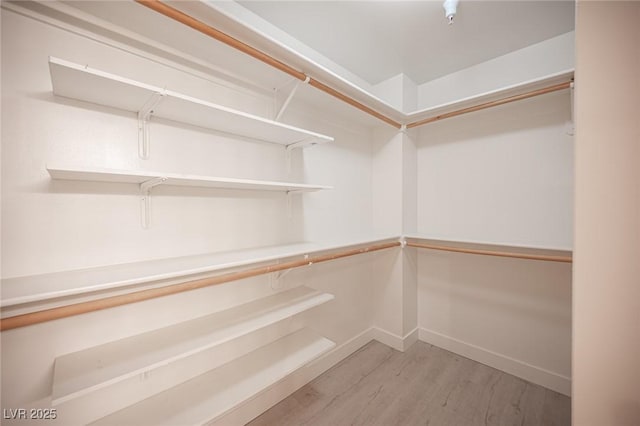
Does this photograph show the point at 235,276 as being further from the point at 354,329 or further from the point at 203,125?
the point at 354,329

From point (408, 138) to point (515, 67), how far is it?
93cm

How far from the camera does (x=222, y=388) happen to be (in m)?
1.27

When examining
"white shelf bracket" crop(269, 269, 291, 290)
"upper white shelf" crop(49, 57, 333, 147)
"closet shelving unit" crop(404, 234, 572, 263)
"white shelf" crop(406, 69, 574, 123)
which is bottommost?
"white shelf bracket" crop(269, 269, 291, 290)

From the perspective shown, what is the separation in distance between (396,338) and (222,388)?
1.66m

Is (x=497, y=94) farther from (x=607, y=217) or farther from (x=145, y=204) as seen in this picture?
(x=145, y=204)

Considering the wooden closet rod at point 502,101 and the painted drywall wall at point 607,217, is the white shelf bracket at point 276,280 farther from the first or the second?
the wooden closet rod at point 502,101

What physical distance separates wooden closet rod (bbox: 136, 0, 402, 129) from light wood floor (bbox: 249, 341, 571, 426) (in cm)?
209

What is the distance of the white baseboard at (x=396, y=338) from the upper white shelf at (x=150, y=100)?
1980mm

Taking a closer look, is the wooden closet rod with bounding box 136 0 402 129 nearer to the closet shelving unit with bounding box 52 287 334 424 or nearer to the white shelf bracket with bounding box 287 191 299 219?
the white shelf bracket with bounding box 287 191 299 219

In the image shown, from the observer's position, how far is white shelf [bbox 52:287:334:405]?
35.3 inches

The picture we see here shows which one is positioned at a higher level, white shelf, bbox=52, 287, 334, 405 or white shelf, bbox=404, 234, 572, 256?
white shelf, bbox=404, 234, 572, 256

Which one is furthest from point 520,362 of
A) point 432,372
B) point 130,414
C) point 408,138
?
point 130,414

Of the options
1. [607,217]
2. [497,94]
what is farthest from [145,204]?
[497,94]

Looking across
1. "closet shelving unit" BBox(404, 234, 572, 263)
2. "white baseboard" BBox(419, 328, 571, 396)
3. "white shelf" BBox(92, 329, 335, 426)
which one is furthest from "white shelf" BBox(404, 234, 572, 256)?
"white shelf" BBox(92, 329, 335, 426)
